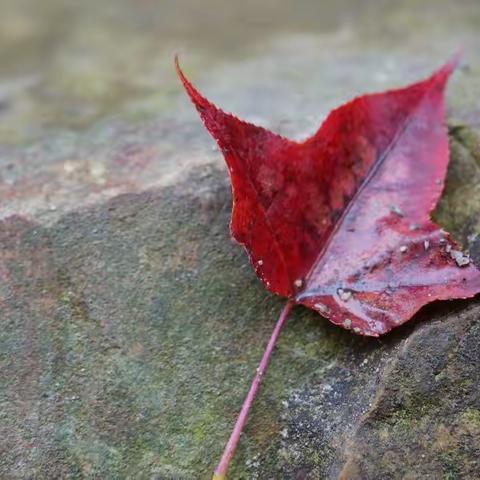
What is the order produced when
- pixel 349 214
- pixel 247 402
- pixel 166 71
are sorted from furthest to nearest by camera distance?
pixel 166 71
pixel 349 214
pixel 247 402

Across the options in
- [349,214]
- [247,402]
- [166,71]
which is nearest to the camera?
[247,402]

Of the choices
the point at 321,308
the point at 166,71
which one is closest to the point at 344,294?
the point at 321,308

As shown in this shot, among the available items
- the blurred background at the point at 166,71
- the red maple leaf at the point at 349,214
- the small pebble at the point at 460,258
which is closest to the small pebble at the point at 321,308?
the red maple leaf at the point at 349,214

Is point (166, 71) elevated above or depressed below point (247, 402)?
above

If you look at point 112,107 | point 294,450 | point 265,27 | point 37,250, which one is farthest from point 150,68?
point 294,450

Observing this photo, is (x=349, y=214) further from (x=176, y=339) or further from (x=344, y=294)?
(x=176, y=339)

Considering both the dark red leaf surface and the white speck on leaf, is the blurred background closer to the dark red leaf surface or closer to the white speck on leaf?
the dark red leaf surface
